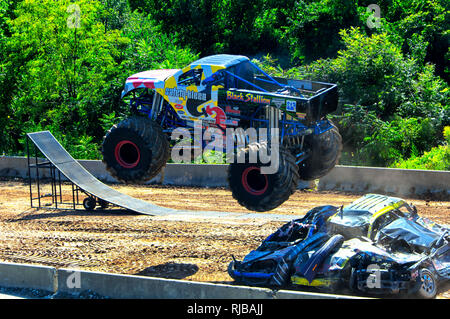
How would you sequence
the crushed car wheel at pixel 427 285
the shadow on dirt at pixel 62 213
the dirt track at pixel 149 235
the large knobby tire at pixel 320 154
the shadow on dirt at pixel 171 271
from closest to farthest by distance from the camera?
the crushed car wheel at pixel 427 285
the large knobby tire at pixel 320 154
the shadow on dirt at pixel 171 271
the dirt track at pixel 149 235
the shadow on dirt at pixel 62 213

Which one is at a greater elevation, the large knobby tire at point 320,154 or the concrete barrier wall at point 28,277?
the large knobby tire at point 320,154

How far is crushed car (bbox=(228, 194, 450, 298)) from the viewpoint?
9281 millimetres

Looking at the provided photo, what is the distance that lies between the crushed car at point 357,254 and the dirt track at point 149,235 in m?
0.86

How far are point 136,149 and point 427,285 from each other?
5561 millimetres

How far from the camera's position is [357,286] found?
31.0ft

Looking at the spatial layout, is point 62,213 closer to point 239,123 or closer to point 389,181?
point 239,123

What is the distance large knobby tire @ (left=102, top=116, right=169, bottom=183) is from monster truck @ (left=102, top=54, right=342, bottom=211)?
2 centimetres

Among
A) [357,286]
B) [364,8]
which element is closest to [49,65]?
[364,8]

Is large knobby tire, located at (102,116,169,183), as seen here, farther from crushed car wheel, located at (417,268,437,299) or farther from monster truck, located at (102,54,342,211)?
crushed car wheel, located at (417,268,437,299)

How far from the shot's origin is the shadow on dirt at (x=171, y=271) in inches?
453

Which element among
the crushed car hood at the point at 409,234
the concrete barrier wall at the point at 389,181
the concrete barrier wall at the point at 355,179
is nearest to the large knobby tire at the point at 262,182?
the crushed car hood at the point at 409,234

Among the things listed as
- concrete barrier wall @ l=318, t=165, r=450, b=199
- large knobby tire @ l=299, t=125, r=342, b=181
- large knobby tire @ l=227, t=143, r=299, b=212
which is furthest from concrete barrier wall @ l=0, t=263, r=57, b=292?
concrete barrier wall @ l=318, t=165, r=450, b=199

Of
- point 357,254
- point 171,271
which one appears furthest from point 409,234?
point 171,271

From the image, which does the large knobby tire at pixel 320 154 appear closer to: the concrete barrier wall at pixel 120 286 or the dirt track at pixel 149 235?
the dirt track at pixel 149 235
